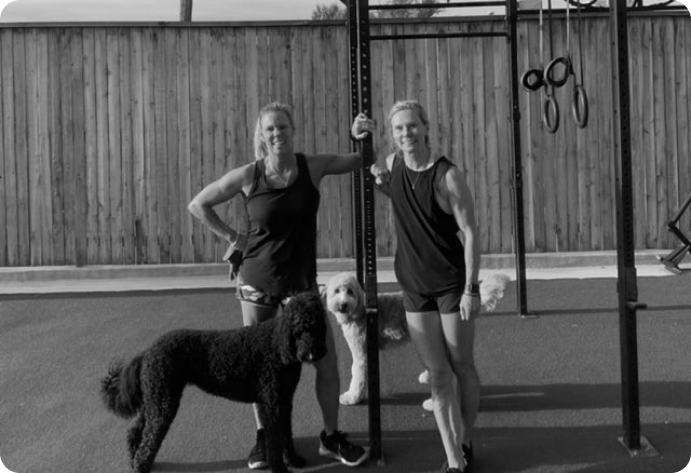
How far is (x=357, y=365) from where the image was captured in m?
4.70

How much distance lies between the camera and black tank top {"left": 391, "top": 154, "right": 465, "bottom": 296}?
134 inches

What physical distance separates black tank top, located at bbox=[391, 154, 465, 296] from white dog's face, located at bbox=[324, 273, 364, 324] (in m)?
1.00

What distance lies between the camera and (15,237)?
29.6 ft

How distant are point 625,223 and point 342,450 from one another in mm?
1679

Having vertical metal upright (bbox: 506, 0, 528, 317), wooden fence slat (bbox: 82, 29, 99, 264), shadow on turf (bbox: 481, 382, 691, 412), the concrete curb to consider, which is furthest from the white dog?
wooden fence slat (bbox: 82, 29, 99, 264)

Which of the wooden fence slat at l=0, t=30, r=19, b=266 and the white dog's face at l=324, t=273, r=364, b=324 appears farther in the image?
the wooden fence slat at l=0, t=30, r=19, b=266

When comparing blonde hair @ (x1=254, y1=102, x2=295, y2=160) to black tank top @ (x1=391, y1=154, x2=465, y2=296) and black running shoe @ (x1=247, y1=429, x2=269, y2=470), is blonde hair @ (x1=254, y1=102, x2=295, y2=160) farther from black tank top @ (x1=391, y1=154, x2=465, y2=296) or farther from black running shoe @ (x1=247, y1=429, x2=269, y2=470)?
black running shoe @ (x1=247, y1=429, x2=269, y2=470)

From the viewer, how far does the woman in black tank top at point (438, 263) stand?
3.37 meters

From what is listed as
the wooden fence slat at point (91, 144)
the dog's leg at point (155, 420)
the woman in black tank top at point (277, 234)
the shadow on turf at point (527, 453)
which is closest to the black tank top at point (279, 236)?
the woman in black tank top at point (277, 234)

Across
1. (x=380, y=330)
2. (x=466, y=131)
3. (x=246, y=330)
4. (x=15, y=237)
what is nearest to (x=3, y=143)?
(x=15, y=237)

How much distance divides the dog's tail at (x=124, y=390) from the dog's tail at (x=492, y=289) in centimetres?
213

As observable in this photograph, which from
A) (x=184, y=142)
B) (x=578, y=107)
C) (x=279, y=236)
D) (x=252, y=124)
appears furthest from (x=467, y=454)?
(x=184, y=142)

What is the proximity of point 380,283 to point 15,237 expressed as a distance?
412 cm

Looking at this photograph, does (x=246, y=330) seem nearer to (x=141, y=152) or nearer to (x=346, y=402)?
(x=346, y=402)
